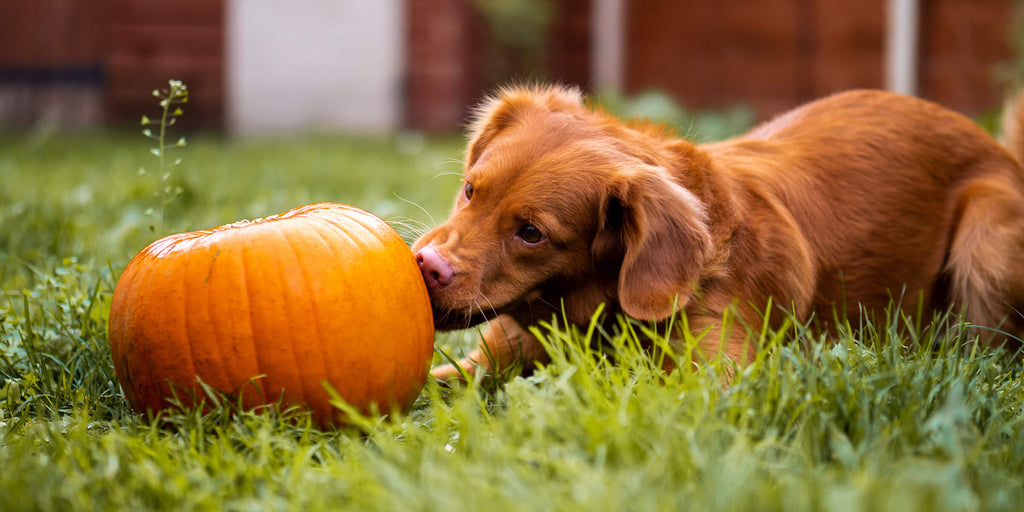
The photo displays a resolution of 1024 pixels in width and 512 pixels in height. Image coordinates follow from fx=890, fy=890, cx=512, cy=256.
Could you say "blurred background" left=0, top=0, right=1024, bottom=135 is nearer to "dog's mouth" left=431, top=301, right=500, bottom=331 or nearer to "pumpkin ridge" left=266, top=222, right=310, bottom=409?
"dog's mouth" left=431, top=301, right=500, bottom=331

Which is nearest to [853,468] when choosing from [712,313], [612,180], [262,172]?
[712,313]

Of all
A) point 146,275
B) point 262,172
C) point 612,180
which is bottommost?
point 262,172

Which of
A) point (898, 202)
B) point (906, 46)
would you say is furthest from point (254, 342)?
point (906, 46)

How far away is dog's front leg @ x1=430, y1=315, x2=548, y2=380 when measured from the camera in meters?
2.64

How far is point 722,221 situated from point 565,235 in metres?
0.49

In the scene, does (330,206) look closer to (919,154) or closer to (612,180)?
(612,180)

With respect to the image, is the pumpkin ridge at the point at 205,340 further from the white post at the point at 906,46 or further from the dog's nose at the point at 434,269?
the white post at the point at 906,46

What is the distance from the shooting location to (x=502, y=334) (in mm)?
2775

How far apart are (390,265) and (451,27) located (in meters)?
9.28

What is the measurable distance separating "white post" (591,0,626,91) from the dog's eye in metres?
9.00

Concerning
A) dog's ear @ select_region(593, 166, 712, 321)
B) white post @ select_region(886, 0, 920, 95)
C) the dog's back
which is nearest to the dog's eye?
dog's ear @ select_region(593, 166, 712, 321)

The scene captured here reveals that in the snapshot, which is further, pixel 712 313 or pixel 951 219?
pixel 951 219

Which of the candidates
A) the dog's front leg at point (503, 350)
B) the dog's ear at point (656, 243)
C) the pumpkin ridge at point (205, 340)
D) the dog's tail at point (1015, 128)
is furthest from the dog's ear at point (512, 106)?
the dog's tail at point (1015, 128)

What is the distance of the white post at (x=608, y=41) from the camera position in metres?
11.4
